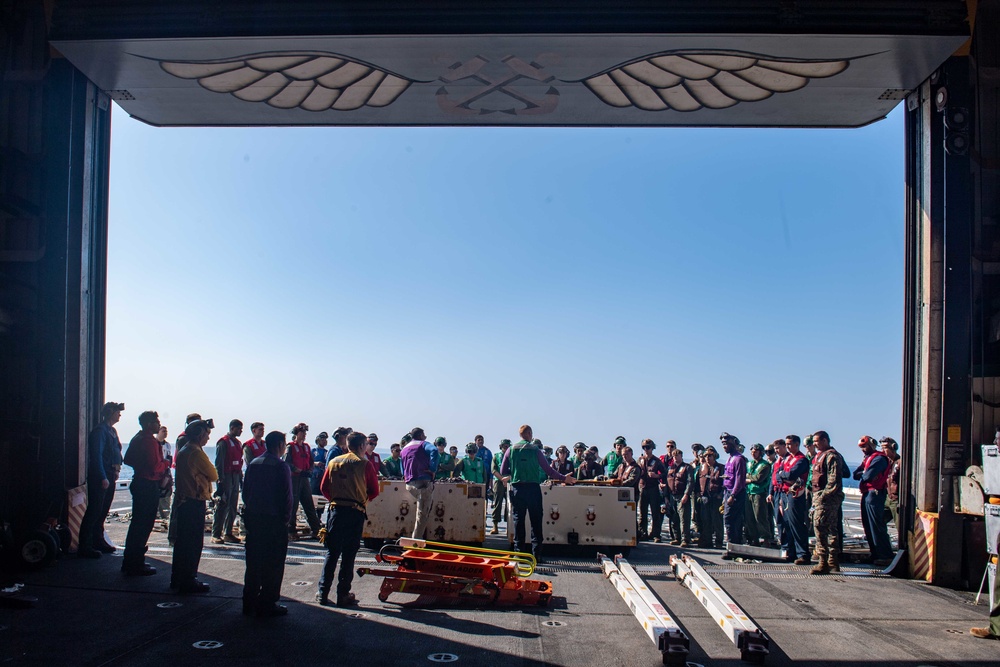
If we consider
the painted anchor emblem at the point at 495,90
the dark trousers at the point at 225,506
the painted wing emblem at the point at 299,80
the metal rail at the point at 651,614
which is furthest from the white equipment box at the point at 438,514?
the painted wing emblem at the point at 299,80

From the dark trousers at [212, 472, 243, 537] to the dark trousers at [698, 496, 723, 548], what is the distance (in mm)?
7973

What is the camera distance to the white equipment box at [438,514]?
36.6 ft

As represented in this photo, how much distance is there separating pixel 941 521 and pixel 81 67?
1290cm

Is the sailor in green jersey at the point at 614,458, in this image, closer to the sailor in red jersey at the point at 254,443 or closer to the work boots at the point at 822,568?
the work boots at the point at 822,568

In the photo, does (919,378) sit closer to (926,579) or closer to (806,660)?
(926,579)

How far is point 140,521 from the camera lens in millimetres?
8578

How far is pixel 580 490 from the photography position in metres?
11.4

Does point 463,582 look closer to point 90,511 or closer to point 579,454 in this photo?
point 90,511

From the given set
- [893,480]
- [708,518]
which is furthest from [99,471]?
[893,480]

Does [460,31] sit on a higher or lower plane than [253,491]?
higher

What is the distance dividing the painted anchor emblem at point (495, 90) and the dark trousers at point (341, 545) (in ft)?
19.6

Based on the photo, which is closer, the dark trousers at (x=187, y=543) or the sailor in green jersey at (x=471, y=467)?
the dark trousers at (x=187, y=543)

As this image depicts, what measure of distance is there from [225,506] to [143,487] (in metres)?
2.85

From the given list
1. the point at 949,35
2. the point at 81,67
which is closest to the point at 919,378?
the point at 949,35
